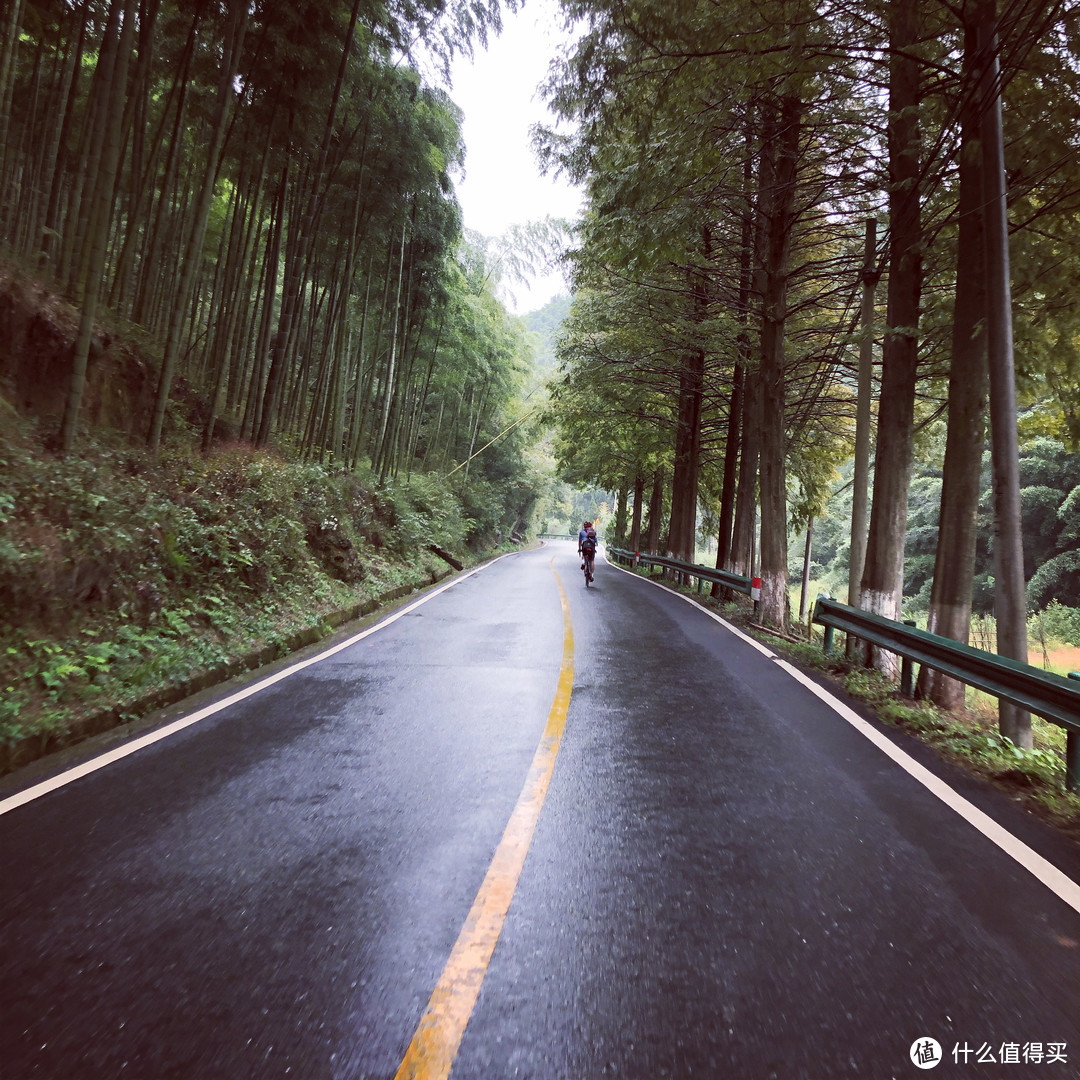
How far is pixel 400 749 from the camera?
4.27 m

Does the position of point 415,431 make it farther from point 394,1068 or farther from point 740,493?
point 394,1068

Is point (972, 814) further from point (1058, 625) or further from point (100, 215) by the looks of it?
point (1058, 625)

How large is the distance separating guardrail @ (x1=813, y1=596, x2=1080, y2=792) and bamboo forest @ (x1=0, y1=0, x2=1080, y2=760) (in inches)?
24.1

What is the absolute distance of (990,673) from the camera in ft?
16.0

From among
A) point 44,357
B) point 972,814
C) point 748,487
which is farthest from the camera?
point 748,487

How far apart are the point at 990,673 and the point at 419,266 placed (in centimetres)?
1421

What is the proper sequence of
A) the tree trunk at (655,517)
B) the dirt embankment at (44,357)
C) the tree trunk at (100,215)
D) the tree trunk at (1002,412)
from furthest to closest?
the tree trunk at (655,517), the dirt embankment at (44,357), the tree trunk at (100,215), the tree trunk at (1002,412)

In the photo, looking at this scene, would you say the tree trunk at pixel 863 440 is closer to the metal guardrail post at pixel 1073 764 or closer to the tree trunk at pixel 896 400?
the tree trunk at pixel 896 400

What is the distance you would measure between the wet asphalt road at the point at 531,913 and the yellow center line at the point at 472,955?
45 millimetres

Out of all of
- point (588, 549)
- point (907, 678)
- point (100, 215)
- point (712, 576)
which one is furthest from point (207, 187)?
point (712, 576)

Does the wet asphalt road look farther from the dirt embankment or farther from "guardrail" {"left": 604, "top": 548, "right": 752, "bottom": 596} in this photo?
"guardrail" {"left": 604, "top": 548, "right": 752, "bottom": 596}

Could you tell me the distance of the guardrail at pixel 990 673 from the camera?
4.04 m

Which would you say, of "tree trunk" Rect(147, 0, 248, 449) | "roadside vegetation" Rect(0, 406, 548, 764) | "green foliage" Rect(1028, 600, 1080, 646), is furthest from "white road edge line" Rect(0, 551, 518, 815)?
"green foliage" Rect(1028, 600, 1080, 646)

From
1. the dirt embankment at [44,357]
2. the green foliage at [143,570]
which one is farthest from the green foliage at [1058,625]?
the dirt embankment at [44,357]
